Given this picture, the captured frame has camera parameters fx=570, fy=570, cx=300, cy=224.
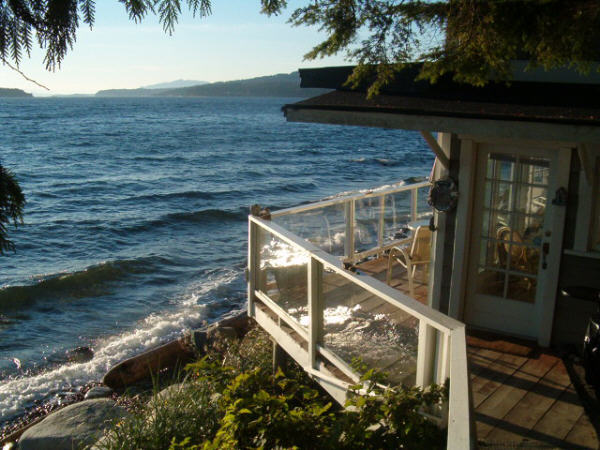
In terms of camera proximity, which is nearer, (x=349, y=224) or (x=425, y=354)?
(x=425, y=354)

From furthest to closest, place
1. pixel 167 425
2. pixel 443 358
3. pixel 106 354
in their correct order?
pixel 106 354
pixel 167 425
pixel 443 358

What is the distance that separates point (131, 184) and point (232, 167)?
797 cm

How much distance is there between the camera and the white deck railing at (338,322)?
10.1ft

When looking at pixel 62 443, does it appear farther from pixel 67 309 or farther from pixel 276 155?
pixel 276 155

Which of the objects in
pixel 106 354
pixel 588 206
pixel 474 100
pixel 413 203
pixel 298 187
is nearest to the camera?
pixel 474 100

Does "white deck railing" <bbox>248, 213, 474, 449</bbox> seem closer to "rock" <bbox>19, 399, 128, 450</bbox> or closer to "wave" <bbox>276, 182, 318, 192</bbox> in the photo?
"rock" <bbox>19, 399, 128, 450</bbox>

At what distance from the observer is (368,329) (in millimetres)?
4180

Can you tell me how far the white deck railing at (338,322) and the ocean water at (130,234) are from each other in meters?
4.53

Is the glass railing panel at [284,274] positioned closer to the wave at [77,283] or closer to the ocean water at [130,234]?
the ocean water at [130,234]

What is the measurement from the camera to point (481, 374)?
200 inches

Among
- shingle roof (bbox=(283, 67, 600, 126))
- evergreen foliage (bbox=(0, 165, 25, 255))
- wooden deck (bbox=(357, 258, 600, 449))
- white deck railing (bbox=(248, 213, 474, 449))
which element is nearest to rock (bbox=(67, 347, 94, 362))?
white deck railing (bbox=(248, 213, 474, 449))

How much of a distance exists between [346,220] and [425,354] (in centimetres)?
473

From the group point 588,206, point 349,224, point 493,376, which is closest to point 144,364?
point 349,224

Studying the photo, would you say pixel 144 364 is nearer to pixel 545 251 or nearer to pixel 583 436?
pixel 545 251
